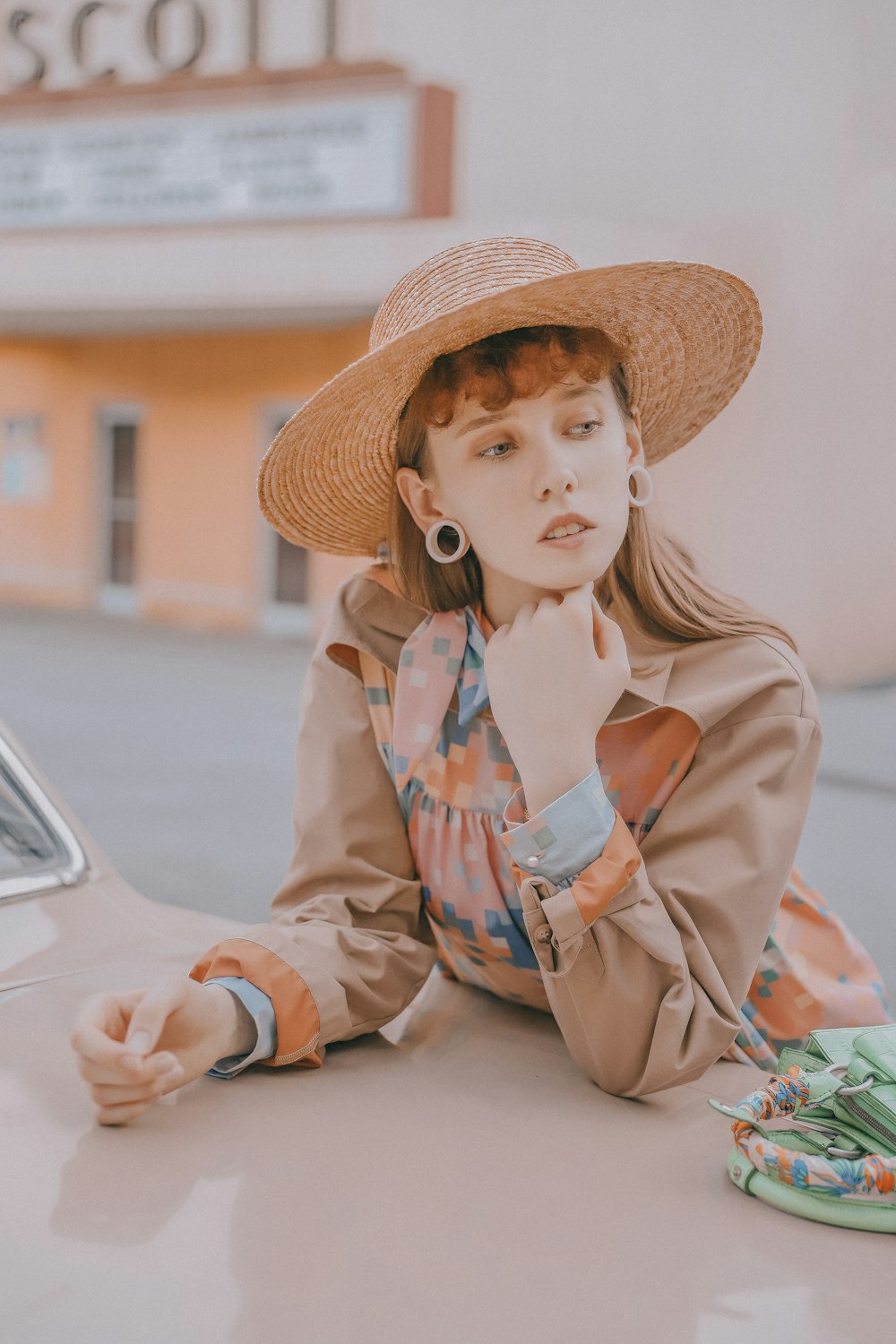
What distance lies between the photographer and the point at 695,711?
1178mm

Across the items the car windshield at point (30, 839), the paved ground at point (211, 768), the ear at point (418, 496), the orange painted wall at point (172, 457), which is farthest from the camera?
the orange painted wall at point (172, 457)

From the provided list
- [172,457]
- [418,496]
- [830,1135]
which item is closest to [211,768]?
[418,496]

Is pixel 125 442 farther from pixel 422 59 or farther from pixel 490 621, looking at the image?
pixel 490 621

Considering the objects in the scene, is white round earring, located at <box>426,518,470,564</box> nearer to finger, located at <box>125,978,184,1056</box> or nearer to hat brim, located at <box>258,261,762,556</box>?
hat brim, located at <box>258,261,762,556</box>

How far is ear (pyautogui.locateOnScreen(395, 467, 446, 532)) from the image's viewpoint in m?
1.32

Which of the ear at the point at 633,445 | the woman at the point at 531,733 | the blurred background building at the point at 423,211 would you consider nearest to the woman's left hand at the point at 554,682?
the woman at the point at 531,733

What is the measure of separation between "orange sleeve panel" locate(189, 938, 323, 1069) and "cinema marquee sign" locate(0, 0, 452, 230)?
8240 mm

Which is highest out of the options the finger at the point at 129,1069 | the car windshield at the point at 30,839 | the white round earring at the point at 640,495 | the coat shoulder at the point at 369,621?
the white round earring at the point at 640,495

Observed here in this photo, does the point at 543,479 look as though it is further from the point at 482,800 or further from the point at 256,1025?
the point at 256,1025

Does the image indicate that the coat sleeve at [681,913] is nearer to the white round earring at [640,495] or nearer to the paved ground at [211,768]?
the white round earring at [640,495]

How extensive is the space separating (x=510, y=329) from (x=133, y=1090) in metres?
0.76

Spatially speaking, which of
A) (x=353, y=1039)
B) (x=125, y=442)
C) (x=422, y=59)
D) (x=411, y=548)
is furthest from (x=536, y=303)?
(x=125, y=442)

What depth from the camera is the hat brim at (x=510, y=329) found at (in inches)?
46.7

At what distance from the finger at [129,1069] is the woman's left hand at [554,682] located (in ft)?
1.26
